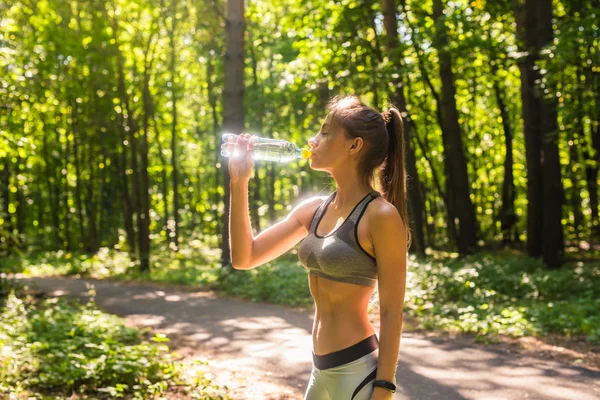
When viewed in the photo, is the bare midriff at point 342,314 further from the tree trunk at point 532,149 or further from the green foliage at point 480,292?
the tree trunk at point 532,149

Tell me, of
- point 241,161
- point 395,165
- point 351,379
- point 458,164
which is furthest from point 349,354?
point 458,164

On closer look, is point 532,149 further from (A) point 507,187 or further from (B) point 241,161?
(B) point 241,161

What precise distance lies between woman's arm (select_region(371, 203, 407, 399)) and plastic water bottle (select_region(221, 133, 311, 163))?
0.55m

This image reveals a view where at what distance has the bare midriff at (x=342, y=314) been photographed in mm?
2654

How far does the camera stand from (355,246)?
2.61 meters

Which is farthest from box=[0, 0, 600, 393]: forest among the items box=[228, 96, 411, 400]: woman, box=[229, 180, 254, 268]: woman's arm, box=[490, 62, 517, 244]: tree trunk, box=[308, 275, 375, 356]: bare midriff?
box=[308, 275, 375, 356]: bare midriff

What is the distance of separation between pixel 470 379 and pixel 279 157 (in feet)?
15.5

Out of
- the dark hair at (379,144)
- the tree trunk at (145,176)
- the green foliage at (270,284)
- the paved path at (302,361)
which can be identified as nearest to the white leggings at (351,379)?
the dark hair at (379,144)

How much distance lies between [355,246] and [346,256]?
56 millimetres

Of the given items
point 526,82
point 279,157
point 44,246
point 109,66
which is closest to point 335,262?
point 279,157

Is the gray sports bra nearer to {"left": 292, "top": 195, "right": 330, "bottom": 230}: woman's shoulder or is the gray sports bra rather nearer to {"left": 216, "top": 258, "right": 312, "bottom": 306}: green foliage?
{"left": 292, "top": 195, "right": 330, "bottom": 230}: woman's shoulder

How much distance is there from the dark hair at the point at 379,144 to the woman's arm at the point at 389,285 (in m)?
0.23

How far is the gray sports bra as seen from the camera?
2.60m

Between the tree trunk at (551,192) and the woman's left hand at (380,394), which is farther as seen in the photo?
the tree trunk at (551,192)
